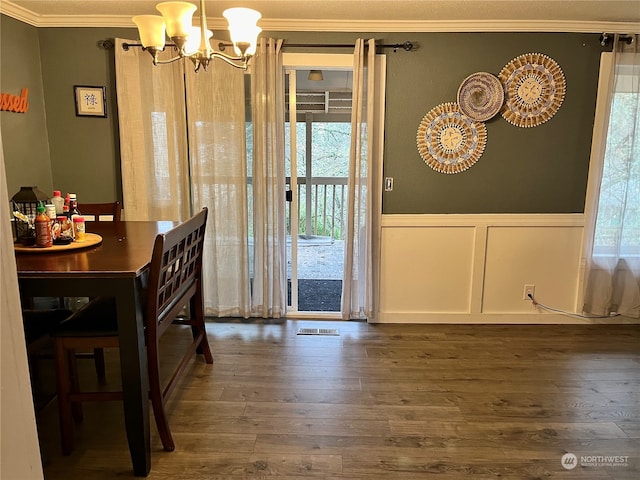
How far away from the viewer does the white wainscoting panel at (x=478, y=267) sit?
323cm

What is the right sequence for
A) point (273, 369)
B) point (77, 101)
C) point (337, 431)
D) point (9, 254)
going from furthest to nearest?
point (77, 101) → point (273, 369) → point (337, 431) → point (9, 254)

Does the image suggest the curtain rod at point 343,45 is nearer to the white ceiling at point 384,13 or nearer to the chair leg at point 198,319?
the white ceiling at point 384,13

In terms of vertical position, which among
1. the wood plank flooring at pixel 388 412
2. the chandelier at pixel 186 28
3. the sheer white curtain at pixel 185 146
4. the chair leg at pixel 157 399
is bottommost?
the wood plank flooring at pixel 388 412

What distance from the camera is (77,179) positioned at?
3.19 meters

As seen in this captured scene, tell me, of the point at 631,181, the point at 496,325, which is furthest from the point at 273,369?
the point at 631,181

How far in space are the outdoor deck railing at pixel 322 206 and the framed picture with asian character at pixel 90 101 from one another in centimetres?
201

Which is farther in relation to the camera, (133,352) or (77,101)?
(77,101)

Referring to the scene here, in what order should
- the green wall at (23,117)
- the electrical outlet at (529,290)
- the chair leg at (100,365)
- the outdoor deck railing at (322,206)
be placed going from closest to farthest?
1. the chair leg at (100,365)
2. the green wall at (23,117)
3. the electrical outlet at (529,290)
4. the outdoor deck railing at (322,206)

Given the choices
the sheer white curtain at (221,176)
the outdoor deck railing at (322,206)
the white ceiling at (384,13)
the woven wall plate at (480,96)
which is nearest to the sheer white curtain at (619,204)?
the white ceiling at (384,13)

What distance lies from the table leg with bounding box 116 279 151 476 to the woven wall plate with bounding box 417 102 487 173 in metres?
2.29

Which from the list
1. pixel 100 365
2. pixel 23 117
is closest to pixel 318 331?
pixel 100 365

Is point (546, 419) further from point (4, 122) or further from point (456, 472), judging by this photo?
point (4, 122)

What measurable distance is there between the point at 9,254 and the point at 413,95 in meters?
2.85

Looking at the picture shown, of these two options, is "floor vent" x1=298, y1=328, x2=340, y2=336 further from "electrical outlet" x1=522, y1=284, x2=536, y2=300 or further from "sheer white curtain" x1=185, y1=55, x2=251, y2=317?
"electrical outlet" x1=522, y1=284, x2=536, y2=300
